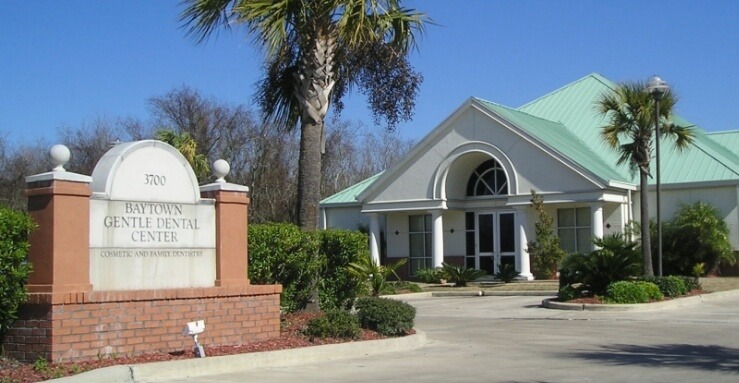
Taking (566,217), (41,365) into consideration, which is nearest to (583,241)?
(566,217)

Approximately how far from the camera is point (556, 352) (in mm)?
14156

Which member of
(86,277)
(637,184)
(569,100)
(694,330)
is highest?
(569,100)

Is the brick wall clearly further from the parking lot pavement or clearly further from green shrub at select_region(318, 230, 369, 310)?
green shrub at select_region(318, 230, 369, 310)

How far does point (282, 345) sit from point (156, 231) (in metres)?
2.45

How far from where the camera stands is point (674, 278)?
24.0 metres

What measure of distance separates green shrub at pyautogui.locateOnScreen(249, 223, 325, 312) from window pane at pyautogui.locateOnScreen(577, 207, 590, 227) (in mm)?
20407

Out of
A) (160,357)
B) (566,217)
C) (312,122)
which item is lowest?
(160,357)

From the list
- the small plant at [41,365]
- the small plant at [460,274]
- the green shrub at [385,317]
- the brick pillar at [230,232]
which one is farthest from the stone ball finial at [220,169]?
the small plant at [460,274]

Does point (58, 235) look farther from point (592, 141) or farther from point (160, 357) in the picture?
point (592, 141)

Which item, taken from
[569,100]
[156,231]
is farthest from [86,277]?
[569,100]

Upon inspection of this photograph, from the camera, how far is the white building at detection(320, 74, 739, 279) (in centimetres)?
3353

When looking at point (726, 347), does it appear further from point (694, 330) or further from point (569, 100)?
point (569, 100)

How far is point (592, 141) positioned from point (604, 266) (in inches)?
641

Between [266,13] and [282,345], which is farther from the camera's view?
[266,13]
